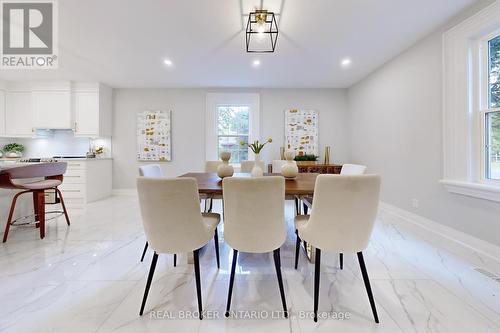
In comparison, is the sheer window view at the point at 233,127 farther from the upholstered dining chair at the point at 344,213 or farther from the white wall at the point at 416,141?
the upholstered dining chair at the point at 344,213

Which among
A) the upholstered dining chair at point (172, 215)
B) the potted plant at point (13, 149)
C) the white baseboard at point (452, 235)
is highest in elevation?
the potted plant at point (13, 149)

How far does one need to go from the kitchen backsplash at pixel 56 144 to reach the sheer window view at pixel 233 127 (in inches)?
116

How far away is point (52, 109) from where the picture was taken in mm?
4266

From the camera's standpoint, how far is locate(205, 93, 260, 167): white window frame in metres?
4.73

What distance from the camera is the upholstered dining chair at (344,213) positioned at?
4.03 ft

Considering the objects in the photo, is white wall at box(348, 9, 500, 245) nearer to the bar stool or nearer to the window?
the window

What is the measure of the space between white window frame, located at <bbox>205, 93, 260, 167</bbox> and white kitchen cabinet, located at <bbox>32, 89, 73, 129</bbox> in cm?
278

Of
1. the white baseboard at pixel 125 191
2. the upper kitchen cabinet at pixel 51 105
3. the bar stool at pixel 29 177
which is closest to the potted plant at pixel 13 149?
the upper kitchen cabinet at pixel 51 105

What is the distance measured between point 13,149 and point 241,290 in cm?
578

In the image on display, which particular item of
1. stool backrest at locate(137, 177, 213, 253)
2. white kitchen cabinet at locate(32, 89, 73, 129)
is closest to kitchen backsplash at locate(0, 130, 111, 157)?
white kitchen cabinet at locate(32, 89, 73, 129)

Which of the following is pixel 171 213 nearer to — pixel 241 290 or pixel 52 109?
pixel 241 290

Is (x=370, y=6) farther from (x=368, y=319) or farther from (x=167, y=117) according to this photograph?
(x=167, y=117)

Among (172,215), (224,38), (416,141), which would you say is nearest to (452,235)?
(416,141)

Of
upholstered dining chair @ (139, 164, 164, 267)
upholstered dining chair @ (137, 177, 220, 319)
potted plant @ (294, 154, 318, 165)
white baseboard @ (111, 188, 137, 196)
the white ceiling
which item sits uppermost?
the white ceiling
